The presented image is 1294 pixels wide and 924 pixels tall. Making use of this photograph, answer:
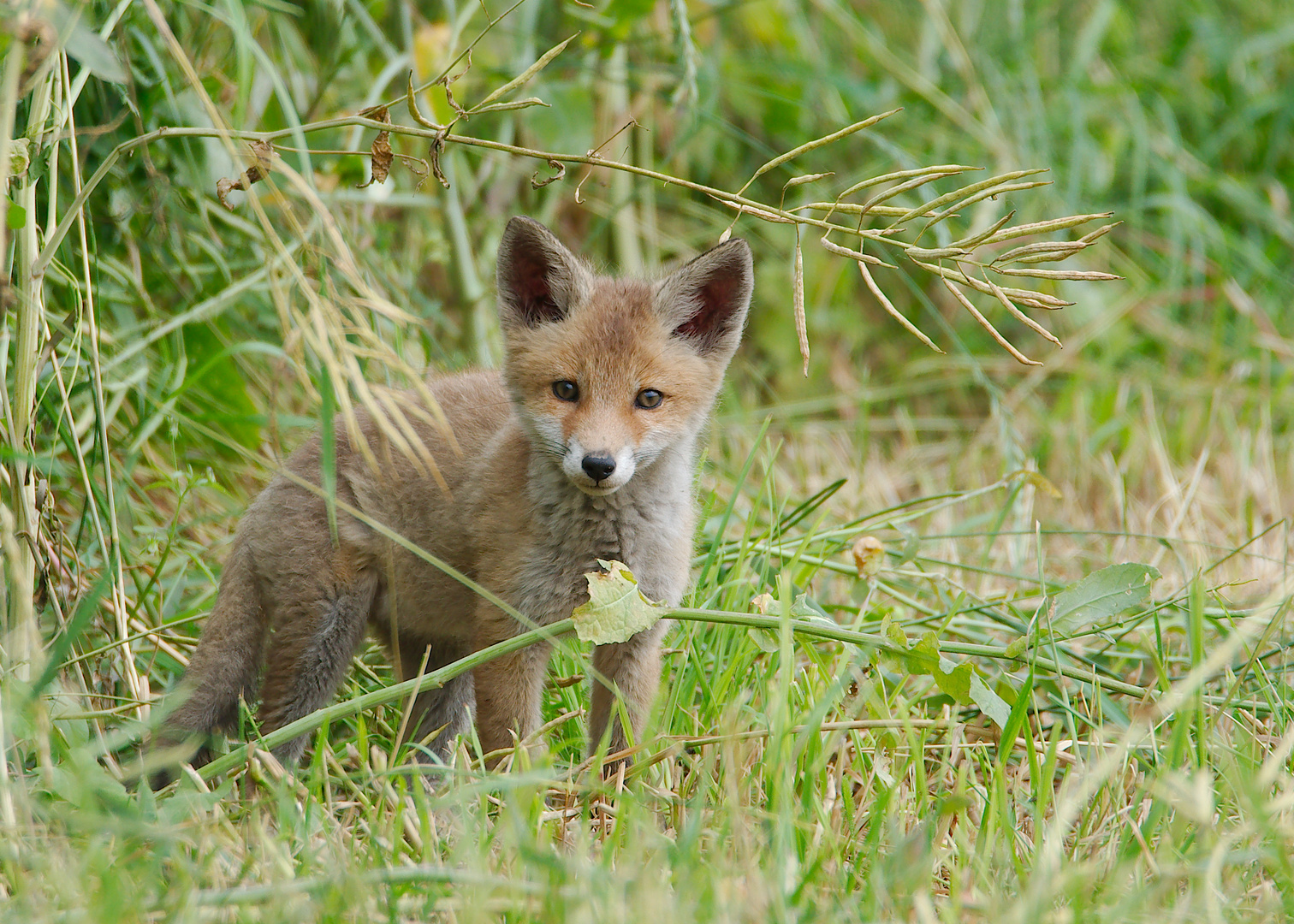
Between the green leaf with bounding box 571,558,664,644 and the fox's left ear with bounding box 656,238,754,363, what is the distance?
813 millimetres

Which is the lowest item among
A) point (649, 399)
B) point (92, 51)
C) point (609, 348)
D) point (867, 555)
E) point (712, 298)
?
point (867, 555)

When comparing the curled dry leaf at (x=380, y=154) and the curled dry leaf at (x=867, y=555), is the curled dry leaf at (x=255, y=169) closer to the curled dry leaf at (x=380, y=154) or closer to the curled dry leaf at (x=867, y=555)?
the curled dry leaf at (x=380, y=154)

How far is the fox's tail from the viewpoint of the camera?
9.60 feet

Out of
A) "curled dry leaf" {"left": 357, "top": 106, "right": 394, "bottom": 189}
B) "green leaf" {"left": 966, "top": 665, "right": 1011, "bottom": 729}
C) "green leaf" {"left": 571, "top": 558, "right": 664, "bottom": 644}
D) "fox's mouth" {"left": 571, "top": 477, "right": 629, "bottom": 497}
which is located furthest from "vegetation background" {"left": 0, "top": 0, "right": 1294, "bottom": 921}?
"fox's mouth" {"left": 571, "top": 477, "right": 629, "bottom": 497}

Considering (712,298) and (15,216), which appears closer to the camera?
(15,216)

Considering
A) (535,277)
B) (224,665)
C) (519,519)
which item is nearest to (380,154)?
(535,277)

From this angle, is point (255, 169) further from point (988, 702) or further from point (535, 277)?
point (988, 702)

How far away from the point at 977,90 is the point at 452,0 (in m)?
2.63

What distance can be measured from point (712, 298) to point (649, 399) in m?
0.39

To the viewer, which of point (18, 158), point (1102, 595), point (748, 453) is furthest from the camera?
point (748, 453)

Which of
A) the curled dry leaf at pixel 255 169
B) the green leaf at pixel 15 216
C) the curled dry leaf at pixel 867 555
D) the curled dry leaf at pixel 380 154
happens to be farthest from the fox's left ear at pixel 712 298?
the green leaf at pixel 15 216

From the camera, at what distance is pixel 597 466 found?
2670mm

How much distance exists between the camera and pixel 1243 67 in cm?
628

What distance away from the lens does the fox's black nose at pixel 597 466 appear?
8.76ft
